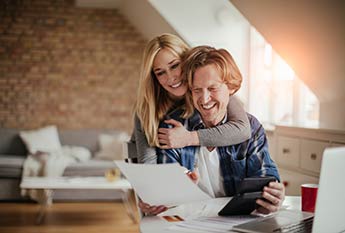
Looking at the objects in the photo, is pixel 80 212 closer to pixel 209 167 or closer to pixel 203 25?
pixel 203 25

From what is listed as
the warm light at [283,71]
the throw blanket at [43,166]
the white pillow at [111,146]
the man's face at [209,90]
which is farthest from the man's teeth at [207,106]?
the white pillow at [111,146]

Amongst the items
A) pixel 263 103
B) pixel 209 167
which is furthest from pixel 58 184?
pixel 209 167

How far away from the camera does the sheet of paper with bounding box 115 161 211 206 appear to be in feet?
4.65

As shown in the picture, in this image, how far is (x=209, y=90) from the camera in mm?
1519

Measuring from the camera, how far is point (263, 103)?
557 cm

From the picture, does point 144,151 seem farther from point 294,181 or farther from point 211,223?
point 294,181

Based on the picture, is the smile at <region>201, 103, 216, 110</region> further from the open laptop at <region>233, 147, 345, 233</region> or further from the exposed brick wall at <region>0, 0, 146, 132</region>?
the exposed brick wall at <region>0, 0, 146, 132</region>

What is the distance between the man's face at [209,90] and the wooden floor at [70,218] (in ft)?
10.3

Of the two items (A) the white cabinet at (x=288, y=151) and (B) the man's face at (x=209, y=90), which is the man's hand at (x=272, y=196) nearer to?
(B) the man's face at (x=209, y=90)

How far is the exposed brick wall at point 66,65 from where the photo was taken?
679 centimetres

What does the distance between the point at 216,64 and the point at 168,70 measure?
Result: 165 mm

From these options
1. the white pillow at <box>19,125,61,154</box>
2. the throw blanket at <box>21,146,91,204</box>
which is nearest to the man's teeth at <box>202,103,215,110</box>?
the throw blanket at <box>21,146,91,204</box>

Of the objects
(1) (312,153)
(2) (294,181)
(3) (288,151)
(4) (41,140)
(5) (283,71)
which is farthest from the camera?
(4) (41,140)

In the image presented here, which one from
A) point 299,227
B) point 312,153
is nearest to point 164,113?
point 299,227
